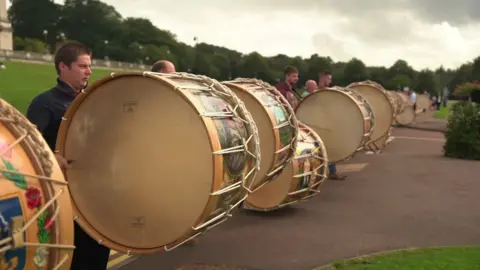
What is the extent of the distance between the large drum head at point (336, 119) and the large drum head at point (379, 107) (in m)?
4.01

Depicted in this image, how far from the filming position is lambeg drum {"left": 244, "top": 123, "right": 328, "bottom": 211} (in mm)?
7172

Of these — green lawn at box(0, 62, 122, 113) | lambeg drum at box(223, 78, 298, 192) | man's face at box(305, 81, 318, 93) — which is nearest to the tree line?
green lawn at box(0, 62, 122, 113)

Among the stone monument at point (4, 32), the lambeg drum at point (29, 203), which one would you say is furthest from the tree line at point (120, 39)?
the lambeg drum at point (29, 203)

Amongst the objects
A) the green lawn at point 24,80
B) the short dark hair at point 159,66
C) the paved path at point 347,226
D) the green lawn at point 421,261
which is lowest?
the green lawn at point 24,80

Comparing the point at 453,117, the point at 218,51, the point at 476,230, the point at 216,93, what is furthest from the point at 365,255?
the point at 218,51

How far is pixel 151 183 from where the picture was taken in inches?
143

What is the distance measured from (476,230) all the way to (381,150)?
8536mm

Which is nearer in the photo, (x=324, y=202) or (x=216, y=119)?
(x=216, y=119)

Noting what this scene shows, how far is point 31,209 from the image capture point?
215 cm

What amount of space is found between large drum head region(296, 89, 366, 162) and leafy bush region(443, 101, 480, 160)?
17.6 ft

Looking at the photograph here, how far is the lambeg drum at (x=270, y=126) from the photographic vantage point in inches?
223

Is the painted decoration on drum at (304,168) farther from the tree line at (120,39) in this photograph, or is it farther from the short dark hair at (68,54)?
the tree line at (120,39)

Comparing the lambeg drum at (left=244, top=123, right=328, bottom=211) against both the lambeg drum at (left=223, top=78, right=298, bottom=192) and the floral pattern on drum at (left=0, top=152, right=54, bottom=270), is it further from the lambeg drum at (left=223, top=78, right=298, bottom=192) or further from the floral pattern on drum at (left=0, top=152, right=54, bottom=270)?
the floral pattern on drum at (left=0, top=152, right=54, bottom=270)

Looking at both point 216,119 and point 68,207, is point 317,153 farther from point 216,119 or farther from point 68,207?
Result: point 68,207
